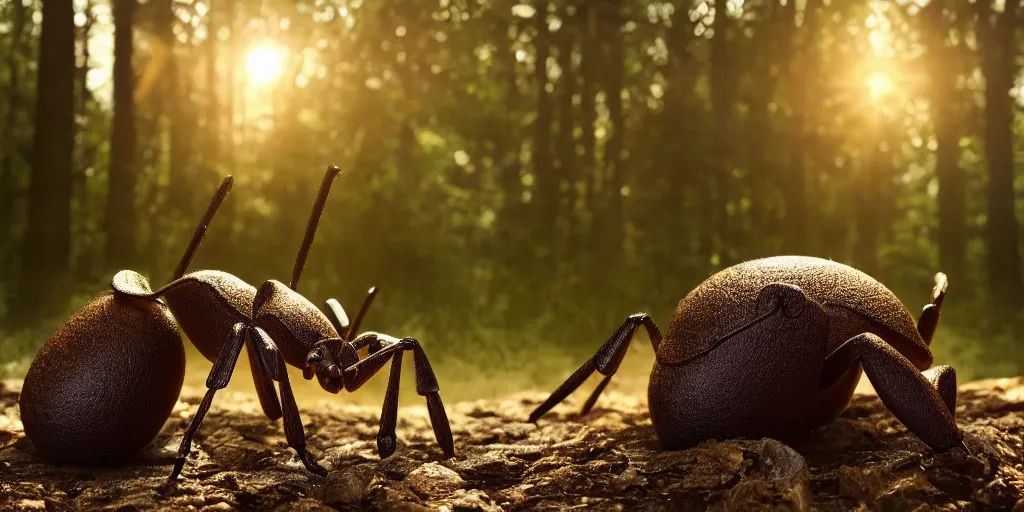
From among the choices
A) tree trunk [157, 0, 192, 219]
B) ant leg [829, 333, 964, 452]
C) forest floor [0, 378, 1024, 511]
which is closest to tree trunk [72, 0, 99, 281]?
tree trunk [157, 0, 192, 219]

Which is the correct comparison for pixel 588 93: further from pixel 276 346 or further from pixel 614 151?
pixel 276 346

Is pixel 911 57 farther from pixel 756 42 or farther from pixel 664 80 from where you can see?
pixel 664 80

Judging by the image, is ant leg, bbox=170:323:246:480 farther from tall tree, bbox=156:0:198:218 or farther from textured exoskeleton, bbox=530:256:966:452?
tall tree, bbox=156:0:198:218

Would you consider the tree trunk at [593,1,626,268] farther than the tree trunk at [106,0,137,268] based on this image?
Yes

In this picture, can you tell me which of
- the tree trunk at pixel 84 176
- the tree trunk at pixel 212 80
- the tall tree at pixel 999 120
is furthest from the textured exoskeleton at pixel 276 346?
the tall tree at pixel 999 120

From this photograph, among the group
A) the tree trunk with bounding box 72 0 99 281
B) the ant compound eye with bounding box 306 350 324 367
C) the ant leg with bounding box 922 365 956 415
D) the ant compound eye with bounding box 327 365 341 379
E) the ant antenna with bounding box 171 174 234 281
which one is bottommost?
the ant leg with bounding box 922 365 956 415

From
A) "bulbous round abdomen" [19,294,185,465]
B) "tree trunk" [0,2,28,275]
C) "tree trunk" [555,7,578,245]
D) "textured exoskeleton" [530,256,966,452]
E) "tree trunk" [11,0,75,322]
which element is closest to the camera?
"textured exoskeleton" [530,256,966,452]

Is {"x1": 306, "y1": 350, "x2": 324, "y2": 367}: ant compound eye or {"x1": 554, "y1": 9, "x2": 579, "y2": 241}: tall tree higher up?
Result: {"x1": 554, "y1": 9, "x2": 579, "y2": 241}: tall tree

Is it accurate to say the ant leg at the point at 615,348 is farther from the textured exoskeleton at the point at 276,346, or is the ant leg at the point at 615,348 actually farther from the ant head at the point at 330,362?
the ant head at the point at 330,362
